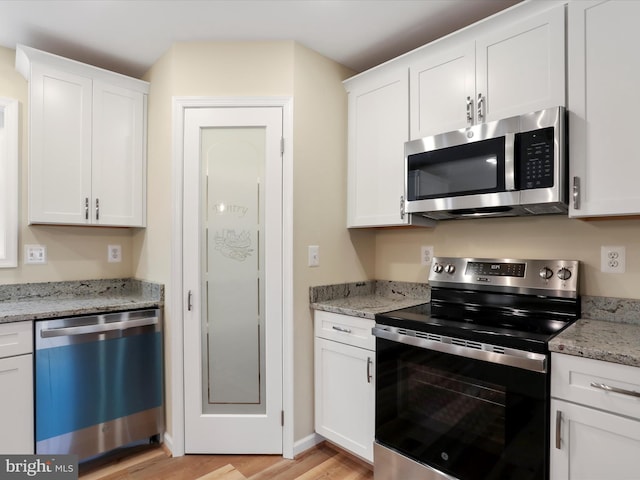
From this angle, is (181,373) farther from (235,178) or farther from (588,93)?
(588,93)

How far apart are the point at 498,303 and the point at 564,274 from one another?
13.2 inches

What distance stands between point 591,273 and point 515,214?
0.43 meters

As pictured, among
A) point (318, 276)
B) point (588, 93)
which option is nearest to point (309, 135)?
point (318, 276)

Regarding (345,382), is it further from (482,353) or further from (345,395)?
(482,353)

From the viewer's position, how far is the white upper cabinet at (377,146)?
2096 mm

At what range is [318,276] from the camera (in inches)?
88.1

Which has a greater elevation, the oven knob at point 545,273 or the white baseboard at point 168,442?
the oven knob at point 545,273

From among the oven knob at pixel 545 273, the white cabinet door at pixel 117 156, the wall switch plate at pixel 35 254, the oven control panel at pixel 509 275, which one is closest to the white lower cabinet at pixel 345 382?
the oven control panel at pixel 509 275

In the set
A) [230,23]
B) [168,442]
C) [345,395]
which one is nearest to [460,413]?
[345,395]

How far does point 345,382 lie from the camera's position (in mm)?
2018

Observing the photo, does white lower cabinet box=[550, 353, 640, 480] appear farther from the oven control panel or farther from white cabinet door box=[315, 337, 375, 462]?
white cabinet door box=[315, 337, 375, 462]

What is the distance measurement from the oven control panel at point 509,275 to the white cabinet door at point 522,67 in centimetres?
75

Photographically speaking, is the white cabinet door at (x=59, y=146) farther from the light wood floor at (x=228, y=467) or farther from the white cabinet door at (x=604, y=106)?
the white cabinet door at (x=604, y=106)

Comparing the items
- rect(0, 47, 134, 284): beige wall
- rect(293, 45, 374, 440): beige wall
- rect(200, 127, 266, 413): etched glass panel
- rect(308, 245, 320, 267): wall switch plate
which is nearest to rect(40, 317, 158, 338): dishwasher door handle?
rect(200, 127, 266, 413): etched glass panel
